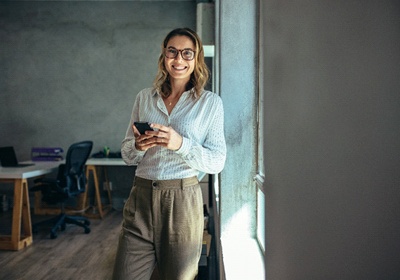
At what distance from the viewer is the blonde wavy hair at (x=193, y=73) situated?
175 cm

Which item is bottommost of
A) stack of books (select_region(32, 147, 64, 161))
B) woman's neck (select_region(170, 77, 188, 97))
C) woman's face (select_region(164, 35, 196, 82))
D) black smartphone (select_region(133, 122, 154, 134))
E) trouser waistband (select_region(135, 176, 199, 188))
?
stack of books (select_region(32, 147, 64, 161))

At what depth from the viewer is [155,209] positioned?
5.19 ft

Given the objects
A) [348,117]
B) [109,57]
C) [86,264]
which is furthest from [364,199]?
[109,57]

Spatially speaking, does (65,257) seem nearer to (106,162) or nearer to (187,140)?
(106,162)

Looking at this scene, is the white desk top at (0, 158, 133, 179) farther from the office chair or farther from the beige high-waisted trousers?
the beige high-waisted trousers

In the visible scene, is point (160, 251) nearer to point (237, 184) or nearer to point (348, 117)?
point (237, 184)

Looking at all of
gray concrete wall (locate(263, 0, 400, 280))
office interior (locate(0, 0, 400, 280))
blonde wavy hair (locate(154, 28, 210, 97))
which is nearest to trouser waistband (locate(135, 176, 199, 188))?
blonde wavy hair (locate(154, 28, 210, 97))

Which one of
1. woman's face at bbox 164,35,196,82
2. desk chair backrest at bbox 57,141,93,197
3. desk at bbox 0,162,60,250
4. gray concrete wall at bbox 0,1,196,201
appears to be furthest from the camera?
gray concrete wall at bbox 0,1,196,201

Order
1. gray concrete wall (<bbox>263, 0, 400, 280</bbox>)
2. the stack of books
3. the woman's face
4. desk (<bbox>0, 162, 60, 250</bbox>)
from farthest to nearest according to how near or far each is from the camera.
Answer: the stack of books
desk (<bbox>0, 162, 60, 250</bbox>)
the woman's face
gray concrete wall (<bbox>263, 0, 400, 280</bbox>)

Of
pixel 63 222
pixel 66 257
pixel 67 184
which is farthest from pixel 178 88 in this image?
pixel 63 222

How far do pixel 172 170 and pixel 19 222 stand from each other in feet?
10.5

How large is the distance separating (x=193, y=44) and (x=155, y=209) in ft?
2.27

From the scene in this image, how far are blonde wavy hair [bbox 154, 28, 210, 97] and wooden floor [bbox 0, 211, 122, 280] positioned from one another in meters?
2.17

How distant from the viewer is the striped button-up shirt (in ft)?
5.30
